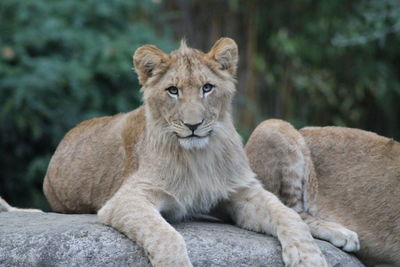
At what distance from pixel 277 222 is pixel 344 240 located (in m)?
0.56

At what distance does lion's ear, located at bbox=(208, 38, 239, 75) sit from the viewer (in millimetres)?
5016

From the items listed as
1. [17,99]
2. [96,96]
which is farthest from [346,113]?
[17,99]

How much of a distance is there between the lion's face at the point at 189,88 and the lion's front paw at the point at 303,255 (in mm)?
731

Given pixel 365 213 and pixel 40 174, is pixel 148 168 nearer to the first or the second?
pixel 365 213

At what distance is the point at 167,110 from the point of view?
4781mm

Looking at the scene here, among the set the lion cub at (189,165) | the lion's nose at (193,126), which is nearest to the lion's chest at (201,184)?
the lion cub at (189,165)

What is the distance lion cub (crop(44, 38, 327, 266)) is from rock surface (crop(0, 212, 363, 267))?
74 millimetres

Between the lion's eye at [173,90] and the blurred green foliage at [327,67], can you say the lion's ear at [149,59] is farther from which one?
the blurred green foliage at [327,67]

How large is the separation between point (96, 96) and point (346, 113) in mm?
3787

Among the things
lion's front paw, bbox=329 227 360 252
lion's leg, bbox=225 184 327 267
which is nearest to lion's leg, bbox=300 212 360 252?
lion's front paw, bbox=329 227 360 252

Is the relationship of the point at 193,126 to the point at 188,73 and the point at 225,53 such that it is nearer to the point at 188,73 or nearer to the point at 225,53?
the point at 188,73

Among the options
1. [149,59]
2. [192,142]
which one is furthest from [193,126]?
[149,59]

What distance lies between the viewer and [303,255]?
453 centimetres

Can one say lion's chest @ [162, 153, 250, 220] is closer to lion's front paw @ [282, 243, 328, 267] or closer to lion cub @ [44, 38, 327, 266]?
lion cub @ [44, 38, 327, 266]
